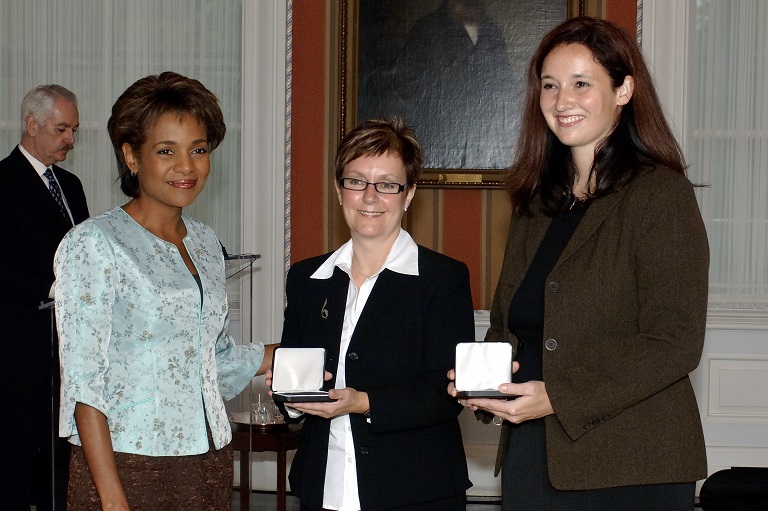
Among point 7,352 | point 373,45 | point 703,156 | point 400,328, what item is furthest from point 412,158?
point 703,156

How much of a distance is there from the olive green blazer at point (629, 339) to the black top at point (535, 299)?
0.07 m

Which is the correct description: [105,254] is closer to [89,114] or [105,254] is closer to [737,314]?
[89,114]

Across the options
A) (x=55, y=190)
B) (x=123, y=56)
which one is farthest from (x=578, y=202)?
(x=123, y=56)

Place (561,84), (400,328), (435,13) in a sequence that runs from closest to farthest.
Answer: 1. (561,84)
2. (400,328)
3. (435,13)

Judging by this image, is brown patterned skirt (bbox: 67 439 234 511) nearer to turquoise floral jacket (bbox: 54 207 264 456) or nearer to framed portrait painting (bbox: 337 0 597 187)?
turquoise floral jacket (bbox: 54 207 264 456)

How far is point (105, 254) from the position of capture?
2115 mm

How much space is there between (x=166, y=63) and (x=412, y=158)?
3.35 meters

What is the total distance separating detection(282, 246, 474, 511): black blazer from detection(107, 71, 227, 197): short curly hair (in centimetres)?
54

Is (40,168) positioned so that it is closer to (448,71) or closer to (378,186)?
(448,71)

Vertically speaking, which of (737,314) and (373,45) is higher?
(373,45)

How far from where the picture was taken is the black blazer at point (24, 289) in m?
4.14

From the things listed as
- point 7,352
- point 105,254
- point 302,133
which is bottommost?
point 7,352

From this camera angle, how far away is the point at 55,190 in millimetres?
4492

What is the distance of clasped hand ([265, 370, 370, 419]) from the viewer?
2.14 m
